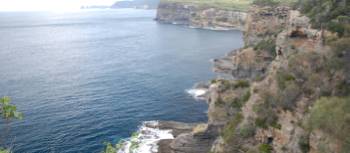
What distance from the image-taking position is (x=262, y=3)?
469 ft

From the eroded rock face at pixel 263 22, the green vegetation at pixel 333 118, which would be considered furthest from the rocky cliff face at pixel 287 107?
the eroded rock face at pixel 263 22

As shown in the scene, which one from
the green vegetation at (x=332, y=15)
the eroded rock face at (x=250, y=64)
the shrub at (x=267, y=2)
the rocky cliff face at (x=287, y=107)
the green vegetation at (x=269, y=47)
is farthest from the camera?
the shrub at (x=267, y=2)

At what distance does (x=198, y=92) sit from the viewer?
4409 inches

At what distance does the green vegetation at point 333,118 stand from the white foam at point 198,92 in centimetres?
6860

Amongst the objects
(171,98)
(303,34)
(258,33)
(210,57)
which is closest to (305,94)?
(303,34)

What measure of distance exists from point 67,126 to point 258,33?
267ft

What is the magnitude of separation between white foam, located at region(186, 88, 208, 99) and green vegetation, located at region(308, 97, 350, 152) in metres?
68.6

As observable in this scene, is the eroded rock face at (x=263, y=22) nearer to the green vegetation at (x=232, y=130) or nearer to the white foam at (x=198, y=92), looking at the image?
the white foam at (x=198, y=92)

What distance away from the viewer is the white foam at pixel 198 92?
108m

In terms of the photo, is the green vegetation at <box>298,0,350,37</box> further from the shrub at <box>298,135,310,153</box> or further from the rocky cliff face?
the shrub at <box>298,135,310,153</box>

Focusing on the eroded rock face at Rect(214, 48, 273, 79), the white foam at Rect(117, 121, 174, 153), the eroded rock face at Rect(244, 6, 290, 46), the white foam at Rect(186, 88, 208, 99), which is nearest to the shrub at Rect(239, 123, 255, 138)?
the white foam at Rect(117, 121, 174, 153)

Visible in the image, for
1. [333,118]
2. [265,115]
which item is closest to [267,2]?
[265,115]

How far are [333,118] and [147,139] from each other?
46787 millimetres

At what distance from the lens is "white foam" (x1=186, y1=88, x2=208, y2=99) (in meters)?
108
